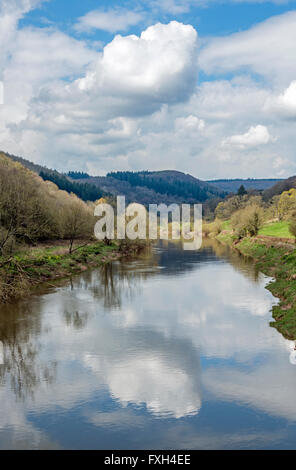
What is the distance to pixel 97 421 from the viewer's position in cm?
1183

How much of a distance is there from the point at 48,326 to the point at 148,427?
39.7 ft

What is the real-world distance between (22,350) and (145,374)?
6507mm

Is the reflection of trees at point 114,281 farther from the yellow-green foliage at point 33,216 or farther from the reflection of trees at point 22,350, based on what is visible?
the yellow-green foliage at point 33,216

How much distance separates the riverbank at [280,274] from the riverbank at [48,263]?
1756cm

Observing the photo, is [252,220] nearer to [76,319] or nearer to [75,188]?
[76,319]

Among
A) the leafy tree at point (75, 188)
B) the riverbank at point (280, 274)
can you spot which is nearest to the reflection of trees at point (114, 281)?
the riverbank at point (280, 274)

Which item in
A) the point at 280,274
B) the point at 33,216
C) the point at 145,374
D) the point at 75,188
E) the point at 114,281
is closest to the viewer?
the point at 145,374

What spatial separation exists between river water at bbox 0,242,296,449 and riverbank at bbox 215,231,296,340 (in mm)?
773

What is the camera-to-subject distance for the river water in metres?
11.2

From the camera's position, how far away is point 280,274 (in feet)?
117

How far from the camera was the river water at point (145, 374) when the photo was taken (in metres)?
11.2

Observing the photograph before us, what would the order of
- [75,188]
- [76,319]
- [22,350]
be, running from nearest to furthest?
[22,350]
[76,319]
[75,188]

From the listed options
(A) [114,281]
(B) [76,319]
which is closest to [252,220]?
(A) [114,281]

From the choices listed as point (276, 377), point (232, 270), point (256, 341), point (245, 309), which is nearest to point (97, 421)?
point (276, 377)
